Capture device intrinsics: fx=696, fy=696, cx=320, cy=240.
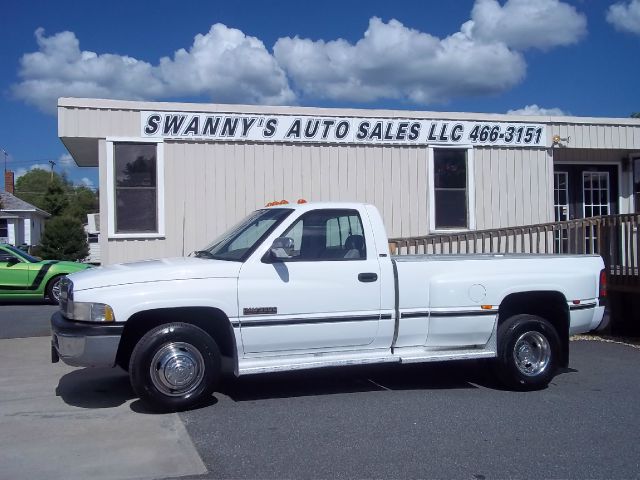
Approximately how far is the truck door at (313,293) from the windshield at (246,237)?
0.20 metres

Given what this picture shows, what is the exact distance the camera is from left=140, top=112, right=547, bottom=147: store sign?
37.8 feet

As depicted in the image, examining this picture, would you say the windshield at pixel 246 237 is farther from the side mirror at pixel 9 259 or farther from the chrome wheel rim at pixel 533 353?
the side mirror at pixel 9 259

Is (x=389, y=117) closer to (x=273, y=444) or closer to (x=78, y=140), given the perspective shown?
(x=78, y=140)

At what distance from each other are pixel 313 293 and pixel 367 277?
0.58m

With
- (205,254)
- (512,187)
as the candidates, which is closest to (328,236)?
(205,254)

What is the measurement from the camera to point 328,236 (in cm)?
705

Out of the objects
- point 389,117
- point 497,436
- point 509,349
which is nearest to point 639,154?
point 389,117

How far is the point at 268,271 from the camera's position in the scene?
21.4 feet

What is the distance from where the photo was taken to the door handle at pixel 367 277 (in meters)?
6.79

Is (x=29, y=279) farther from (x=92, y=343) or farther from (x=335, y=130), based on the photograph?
(x=92, y=343)

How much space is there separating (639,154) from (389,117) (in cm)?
581

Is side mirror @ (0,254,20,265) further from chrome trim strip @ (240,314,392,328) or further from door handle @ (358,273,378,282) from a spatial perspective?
door handle @ (358,273,378,282)

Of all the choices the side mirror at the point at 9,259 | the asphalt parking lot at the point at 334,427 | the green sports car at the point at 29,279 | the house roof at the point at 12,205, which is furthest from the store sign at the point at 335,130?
the house roof at the point at 12,205

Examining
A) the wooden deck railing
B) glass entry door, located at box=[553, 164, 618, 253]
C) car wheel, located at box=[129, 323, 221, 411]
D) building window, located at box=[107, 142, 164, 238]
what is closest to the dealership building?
building window, located at box=[107, 142, 164, 238]
